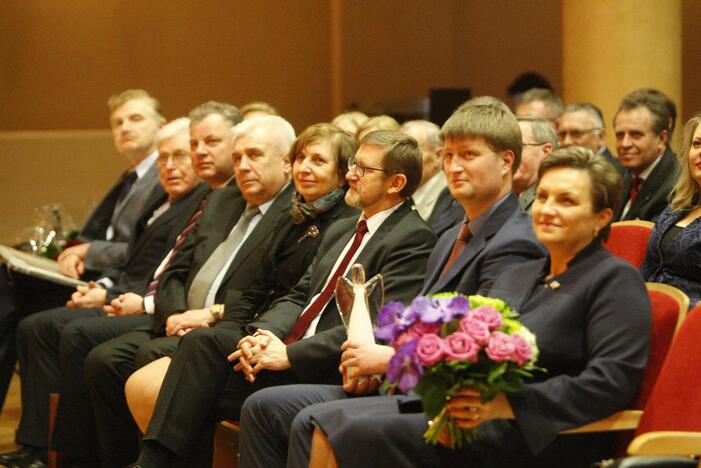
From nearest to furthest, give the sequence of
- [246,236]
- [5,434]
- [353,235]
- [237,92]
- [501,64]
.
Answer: [353,235] < [246,236] < [5,434] < [237,92] < [501,64]

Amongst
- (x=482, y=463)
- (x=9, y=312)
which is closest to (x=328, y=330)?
(x=482, y=463)

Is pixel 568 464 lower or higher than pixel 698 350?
lower

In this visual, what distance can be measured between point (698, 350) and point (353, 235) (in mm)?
1712

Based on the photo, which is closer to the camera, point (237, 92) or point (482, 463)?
point (482, 463)

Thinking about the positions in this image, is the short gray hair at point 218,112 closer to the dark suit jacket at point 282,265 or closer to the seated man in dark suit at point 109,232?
the seated man in dark suit at point 109,232

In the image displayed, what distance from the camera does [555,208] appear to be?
3375 mm

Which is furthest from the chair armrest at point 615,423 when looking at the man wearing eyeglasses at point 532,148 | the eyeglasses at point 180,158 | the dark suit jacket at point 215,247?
the eyeglasses at point 180,158

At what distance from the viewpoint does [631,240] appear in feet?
14.4

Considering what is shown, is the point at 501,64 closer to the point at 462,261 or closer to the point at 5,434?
the point at 5,434

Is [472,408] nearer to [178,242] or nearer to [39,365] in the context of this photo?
[178,242]

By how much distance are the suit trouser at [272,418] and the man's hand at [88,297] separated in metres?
2.19

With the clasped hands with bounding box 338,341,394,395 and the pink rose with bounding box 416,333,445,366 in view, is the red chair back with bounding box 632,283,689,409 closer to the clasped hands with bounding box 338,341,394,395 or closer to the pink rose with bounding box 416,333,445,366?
the pink rose with bounding box 416,333,445,366

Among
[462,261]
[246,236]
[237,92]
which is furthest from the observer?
[237,92]

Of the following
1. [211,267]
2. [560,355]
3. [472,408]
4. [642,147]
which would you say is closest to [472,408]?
[472,408]
